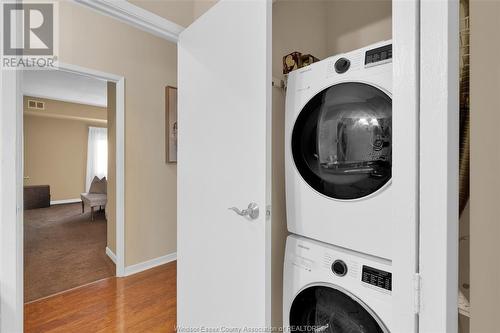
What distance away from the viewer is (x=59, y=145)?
6.91m

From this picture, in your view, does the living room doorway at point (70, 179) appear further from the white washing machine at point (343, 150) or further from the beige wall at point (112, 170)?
the white washing machine at point (343, 150)

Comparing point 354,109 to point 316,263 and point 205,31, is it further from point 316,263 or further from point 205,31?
point 205,31

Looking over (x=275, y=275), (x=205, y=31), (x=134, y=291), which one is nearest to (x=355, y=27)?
(x=205, y=31)

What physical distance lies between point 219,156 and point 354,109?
24.6 inches

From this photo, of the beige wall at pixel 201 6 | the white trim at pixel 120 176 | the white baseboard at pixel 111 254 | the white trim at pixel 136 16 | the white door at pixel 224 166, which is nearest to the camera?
the white door at pixel 224 166

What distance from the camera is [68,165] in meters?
7.14

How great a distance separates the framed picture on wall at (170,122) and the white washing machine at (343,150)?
6.98ft

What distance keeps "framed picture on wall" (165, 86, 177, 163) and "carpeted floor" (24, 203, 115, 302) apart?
4.40 ft

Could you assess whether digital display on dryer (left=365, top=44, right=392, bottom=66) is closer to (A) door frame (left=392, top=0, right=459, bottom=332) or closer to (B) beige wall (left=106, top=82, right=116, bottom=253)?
(A) door frame (left=392, top=0, right=459, bottom=332)

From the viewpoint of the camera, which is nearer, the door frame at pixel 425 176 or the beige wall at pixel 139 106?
the door frame at pixel 425 176

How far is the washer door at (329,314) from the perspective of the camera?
3.14 feet

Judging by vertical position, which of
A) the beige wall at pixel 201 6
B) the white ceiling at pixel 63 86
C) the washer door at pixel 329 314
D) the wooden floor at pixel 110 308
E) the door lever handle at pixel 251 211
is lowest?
the wooden floor at pixel 110 308

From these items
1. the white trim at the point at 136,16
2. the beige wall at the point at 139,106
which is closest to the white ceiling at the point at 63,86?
the beige wall at the point at 139,106

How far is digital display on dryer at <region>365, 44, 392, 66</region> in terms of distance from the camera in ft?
2.92
